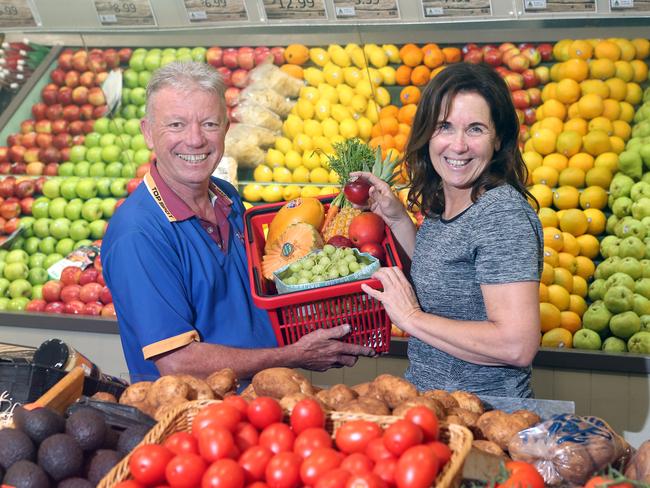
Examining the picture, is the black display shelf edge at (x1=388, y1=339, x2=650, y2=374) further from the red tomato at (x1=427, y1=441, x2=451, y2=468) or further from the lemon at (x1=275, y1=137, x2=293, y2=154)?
the red tomato at (x1=427, y1=441, x2=451, y2=468)

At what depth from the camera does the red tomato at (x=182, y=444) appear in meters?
1.81

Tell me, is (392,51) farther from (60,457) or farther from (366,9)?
(60,457)

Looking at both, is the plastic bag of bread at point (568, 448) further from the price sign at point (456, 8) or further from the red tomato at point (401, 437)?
the price sign at point (456, 8)

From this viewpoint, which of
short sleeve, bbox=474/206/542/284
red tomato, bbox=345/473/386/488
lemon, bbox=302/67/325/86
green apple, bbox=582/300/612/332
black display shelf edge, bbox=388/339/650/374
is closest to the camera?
red tomato, bbox=345/473/386/488

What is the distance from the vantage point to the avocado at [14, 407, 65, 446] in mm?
2016

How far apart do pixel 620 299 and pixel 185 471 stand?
2875 millimetres

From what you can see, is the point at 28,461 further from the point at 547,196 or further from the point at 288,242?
the point at 547,196

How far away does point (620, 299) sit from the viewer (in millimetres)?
3979

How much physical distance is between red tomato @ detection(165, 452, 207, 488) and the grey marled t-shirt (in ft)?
3.68

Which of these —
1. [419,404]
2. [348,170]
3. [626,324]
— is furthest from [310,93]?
[419,404]

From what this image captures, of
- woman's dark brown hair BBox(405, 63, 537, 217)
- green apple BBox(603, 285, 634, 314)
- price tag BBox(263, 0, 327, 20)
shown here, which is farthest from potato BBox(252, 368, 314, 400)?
price tag BBox(263, 0, 327, 20)

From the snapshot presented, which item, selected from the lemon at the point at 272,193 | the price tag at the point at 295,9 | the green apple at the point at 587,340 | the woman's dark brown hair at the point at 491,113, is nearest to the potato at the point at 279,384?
the woman's dark brown hair at the point at 491,113

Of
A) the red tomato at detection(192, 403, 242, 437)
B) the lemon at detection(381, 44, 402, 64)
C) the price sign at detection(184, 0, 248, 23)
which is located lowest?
the red tomato at detection(192, 403, 242, 437)

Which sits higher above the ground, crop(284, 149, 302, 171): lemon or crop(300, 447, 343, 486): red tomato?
crop(284, 149, 302, 171): lemon
